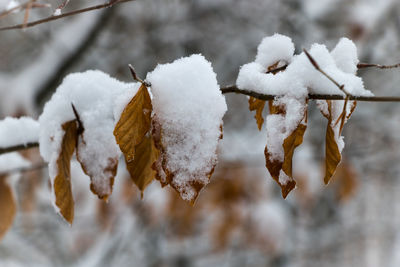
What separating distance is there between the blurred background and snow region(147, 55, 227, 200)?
1.18 m

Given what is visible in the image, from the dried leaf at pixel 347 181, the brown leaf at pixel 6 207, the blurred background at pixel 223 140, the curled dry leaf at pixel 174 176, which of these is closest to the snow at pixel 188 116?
the curled dry leaf at pixel 174 176

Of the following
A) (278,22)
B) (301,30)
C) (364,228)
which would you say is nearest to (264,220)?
(301,30)

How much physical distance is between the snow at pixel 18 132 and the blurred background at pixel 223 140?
0.87 metres

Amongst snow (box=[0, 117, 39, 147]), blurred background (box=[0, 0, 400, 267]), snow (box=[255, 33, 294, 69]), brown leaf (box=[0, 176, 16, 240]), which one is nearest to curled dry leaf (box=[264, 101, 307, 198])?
snow (box=[255, 33, 294, 69])

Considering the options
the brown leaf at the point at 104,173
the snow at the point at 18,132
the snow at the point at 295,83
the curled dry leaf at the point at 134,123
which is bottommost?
the brown leaf at the point at 104,173

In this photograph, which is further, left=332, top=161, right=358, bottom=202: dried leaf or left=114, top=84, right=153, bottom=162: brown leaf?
left=332, top=161, right=358, bottom=202: dried leaf

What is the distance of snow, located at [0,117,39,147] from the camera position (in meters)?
0.77

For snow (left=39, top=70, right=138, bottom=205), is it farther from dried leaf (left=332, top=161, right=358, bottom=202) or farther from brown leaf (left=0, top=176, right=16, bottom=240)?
dried leaf (left=332, top=161, right=358, bottom=202)

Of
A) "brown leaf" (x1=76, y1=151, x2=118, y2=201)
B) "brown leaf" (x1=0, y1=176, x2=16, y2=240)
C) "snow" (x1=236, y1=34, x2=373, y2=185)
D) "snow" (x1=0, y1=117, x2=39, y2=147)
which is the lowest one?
"brown leaf" (x1=0, y1=176, x2=16, y2=240)

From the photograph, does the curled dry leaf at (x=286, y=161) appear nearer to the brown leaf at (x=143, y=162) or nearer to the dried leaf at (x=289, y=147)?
the dried leaf at (x=289, y=147)

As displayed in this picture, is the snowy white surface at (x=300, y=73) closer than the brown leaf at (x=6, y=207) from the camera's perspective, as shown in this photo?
Yes

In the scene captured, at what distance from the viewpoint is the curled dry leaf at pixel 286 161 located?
1.81 ft

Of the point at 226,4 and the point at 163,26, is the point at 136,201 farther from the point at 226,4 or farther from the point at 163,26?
the point at 226,4

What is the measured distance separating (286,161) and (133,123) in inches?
8.2
